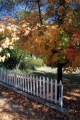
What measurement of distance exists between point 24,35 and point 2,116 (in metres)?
3.22

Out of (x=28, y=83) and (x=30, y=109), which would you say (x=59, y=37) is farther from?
(x=28, y=83)

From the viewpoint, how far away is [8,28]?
6566mm

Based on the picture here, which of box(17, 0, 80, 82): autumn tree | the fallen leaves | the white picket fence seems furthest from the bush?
box(17, 0, 80, 82): autumn tree

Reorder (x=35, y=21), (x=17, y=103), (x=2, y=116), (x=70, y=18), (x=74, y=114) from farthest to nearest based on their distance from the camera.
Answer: (x=35, y=21) → (x=17, y=103) → (x=70, y=18) → (x=74, y=114) → (x=2, y=116)

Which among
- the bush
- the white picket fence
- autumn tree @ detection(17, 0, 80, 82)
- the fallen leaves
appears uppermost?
autumn tree @ detection(17, 0, 80, 82)

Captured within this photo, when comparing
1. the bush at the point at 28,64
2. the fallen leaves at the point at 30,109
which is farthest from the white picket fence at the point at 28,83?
the bush at the point at 28,64

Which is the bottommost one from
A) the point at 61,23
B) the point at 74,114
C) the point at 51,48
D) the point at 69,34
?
the point at 74,114

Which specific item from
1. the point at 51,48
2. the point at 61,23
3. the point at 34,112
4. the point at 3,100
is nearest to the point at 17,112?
the point at 34,112

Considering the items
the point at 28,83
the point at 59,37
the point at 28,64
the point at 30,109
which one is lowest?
the point at 30,109

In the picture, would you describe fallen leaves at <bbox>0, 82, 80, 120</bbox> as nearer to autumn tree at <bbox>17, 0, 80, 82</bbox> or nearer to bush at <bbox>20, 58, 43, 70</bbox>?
autumn tree at <bbox>17, 0, 80, 82</bbox>

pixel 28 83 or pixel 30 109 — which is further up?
pixel 28 83

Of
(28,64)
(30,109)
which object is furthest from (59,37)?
(28,64)

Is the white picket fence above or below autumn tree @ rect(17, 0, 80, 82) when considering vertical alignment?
below

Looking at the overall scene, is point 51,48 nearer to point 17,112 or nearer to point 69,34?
point 69,34
